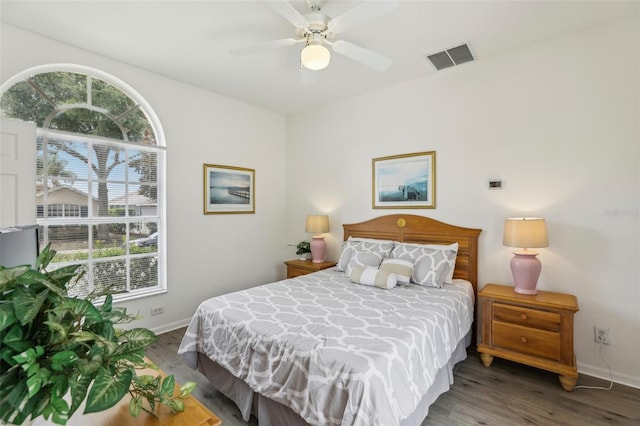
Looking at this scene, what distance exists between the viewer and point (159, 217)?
11.5ft

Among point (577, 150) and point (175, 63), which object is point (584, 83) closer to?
point (577, 150)

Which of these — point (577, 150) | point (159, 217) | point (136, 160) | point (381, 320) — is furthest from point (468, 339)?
point (136, 160)

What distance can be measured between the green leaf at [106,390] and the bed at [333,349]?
1.03 metres

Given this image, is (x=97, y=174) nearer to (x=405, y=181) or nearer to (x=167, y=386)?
(x=167, y=386)

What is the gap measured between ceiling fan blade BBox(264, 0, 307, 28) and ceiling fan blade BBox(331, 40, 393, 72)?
11.6 inches

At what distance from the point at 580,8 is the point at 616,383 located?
2939mm

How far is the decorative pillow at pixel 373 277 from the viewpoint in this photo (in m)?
2.78

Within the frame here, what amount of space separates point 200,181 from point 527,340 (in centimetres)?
376

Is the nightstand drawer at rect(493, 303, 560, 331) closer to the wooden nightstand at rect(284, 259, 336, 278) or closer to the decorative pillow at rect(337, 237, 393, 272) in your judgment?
the decorative pillow at rect(337, 237, 393, 272)

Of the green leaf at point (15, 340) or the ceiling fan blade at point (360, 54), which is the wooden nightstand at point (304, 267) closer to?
the ceiling fan blade at point (360, 54)

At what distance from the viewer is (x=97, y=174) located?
3053 millimetres

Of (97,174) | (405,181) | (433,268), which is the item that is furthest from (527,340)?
(97,174)

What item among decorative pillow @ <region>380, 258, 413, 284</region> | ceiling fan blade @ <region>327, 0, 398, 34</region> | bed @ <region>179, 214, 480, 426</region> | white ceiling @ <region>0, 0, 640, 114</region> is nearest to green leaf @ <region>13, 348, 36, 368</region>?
bed @ <region>179, 214, 480, 426</region>

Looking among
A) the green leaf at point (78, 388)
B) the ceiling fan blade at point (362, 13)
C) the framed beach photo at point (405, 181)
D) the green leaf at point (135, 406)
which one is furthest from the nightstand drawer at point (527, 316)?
the green leaf at point (78, 388)
